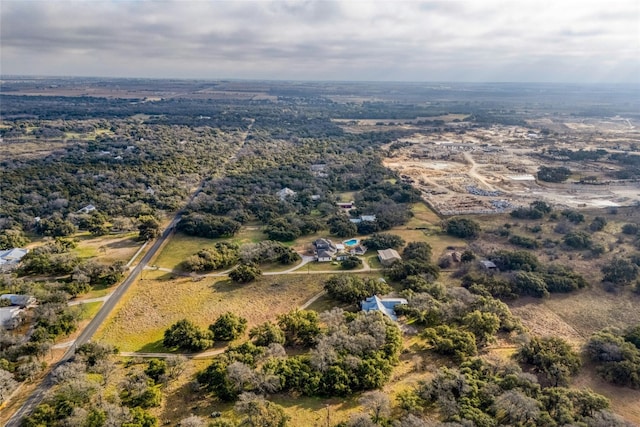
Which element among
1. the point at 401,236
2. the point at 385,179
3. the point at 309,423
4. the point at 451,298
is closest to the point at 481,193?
the point at 385,179

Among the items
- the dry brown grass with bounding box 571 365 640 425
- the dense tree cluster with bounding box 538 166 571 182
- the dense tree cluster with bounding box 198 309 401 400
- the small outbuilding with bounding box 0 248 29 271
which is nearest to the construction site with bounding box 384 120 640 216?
the dense tree cluster with bounding box 538 166 571 182

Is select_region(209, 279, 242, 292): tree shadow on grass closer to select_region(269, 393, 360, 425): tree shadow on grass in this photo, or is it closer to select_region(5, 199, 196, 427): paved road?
select_region(5, 199, 196, 427): paved road

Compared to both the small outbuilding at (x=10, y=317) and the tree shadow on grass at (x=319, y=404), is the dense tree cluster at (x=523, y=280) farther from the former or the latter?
the small outbuilding at (x=10, y=317)

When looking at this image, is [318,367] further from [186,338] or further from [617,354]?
[617,354]

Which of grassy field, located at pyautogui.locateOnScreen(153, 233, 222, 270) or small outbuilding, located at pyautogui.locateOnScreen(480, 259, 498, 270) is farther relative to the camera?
grassy field, located at pyautogui.locateOnScreen(153, 233, 222, 270)

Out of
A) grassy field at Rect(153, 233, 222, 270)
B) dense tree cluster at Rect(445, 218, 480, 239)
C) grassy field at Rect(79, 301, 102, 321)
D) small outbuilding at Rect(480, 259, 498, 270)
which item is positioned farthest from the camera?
dense tree cluster at Rect(445, 218, 480, 239)

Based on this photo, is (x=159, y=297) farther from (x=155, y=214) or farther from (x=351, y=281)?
(x=155, y=214)

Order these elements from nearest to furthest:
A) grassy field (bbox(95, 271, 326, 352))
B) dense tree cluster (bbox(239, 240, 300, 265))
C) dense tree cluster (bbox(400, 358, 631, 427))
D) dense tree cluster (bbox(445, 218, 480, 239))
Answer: dense tree cluster (bbox(400, 358, 631, 427)) → grassy field (bbox(95, 271, 326, 352)) → dense tree cluster (bbox(239, 240, 300, 265)) → dense tree cluster (bbox(445, 218, 480, 239))
